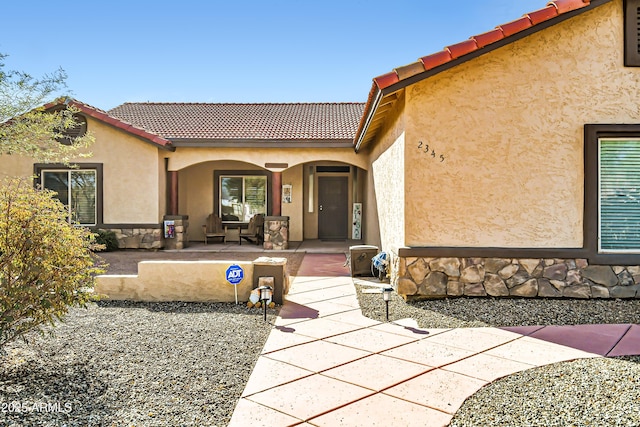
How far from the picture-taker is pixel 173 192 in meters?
14.3

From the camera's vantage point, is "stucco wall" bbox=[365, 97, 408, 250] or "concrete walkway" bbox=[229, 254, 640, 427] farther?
"stucco wall" bbox=[365, 97, 408, 250]

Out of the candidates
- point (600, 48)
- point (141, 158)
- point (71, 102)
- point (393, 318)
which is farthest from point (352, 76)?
point (393, 318)

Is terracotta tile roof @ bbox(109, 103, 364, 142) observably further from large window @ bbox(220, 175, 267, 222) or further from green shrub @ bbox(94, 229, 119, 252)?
green shrub @ bbox(94, 229, 119, 252)

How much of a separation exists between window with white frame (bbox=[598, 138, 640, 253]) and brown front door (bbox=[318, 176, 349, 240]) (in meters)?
10.8

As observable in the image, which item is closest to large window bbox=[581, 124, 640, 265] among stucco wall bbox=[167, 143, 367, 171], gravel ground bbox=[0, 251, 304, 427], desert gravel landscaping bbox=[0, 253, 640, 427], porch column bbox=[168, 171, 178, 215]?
desert gravel landscaping bbox=[0, 253, 640, 427]

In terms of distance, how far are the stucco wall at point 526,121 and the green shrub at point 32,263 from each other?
182 inches

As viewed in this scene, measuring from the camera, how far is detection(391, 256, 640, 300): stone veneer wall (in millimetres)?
6656

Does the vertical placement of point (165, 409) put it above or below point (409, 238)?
below

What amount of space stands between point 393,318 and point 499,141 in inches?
119

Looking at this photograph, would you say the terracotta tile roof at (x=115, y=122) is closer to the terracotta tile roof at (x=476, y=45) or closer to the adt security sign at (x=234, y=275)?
the adt security sign at (x=234, y=275)

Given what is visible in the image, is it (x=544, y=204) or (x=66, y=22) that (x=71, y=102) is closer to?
(x=66, y=22)

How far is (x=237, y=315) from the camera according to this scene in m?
6.04

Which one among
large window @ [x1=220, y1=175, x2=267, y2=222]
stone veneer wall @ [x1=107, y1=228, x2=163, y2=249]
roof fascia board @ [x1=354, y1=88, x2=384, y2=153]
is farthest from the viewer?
large window @ [x1=220, y1=175, x2=267, y2=222]

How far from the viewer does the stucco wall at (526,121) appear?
6645 millimetres
